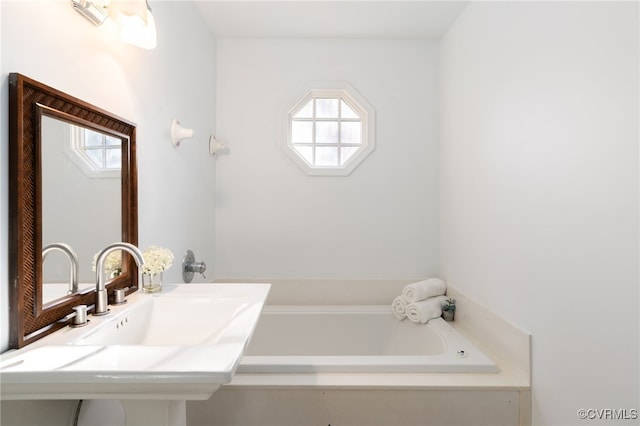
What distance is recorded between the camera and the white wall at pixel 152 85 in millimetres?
877

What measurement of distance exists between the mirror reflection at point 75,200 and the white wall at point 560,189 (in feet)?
5.43

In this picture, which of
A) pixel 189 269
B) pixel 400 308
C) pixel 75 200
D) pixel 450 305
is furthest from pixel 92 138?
pixel 450 305

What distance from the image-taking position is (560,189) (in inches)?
49.6

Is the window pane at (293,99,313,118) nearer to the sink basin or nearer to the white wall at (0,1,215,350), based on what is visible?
the white wall at (0,1,215,350)

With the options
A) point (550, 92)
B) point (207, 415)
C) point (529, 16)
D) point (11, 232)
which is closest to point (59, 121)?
point (11, 232)

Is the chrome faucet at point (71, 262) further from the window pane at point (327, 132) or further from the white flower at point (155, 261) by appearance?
the window pane at point (327, 132)

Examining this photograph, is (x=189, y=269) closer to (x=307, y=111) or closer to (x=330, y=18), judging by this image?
(x=307, y=111)

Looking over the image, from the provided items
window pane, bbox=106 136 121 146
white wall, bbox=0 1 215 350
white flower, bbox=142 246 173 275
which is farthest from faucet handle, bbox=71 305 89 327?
window pane, bbox=106 136 121 146

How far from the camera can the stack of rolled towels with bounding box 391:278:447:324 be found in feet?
7.00

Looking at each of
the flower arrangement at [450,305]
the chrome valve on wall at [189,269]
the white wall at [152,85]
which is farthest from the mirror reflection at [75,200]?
the flower arrangement at [450,305]

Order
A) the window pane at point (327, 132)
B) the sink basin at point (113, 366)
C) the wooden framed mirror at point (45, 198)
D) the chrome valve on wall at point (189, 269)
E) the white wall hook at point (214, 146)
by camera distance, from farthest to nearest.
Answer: the window pane at point (327, 132), the white wall hook at point (214, 146), the chrome valve on wall at point (189, 269), the wooden framed mirror at point (45, 198), the sink basin at point (113, 366)

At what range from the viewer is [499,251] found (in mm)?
1687

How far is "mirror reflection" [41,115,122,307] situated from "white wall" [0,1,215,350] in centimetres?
12

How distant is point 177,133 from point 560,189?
5.84ft
